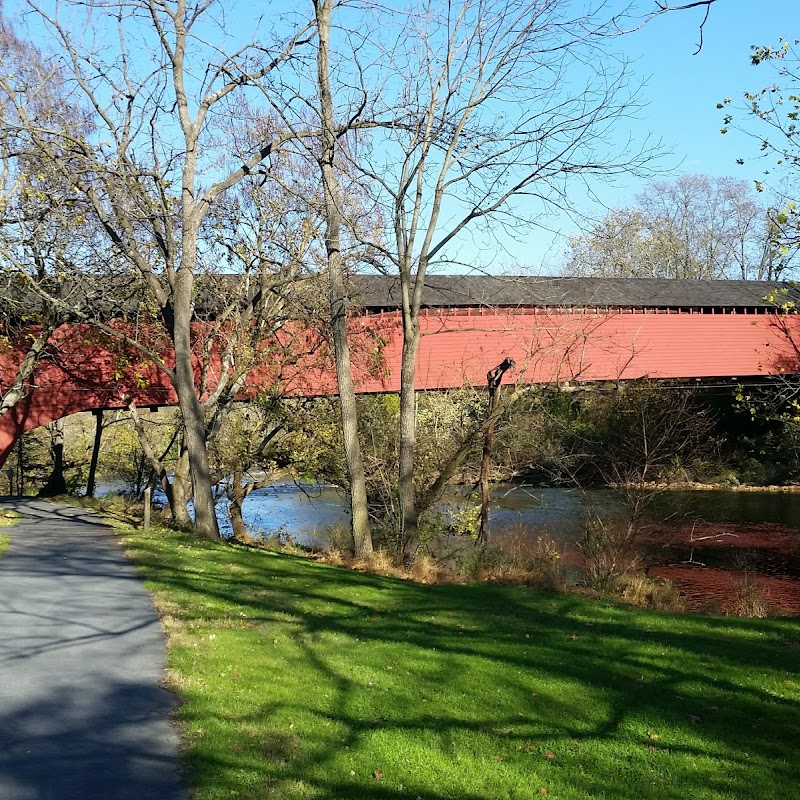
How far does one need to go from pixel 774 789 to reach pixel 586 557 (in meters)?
8.13

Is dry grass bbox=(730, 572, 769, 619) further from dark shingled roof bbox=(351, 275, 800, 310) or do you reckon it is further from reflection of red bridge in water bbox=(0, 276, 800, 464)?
dark shingled roof bbox=(351, 275, 800, 310)

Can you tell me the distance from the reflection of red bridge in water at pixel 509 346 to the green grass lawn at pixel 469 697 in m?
5.34

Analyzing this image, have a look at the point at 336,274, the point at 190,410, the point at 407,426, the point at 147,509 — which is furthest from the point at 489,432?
the point at 147,509

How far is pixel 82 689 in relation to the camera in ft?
15.9

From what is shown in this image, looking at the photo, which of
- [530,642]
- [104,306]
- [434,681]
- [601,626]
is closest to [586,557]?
[601,626]

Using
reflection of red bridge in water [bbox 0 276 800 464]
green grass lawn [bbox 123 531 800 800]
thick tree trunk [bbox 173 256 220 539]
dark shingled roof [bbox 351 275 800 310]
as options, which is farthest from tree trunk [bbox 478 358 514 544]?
green grass lawn [bbox 123 531 800 800]

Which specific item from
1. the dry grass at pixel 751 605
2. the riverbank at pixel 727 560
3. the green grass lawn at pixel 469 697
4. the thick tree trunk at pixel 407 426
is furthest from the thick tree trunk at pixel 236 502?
the dry grass at pixel 751 605

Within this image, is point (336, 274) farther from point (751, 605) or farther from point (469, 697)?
point (469, 697)

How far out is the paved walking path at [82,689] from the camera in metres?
3.74

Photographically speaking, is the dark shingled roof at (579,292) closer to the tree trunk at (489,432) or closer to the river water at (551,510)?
the tree trunk at (489,432)

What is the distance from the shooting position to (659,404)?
16.4 m

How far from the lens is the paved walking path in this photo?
3738mm

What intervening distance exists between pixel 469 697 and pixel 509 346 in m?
11.6

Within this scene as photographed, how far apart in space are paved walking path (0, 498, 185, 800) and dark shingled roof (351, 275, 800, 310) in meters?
7.58
